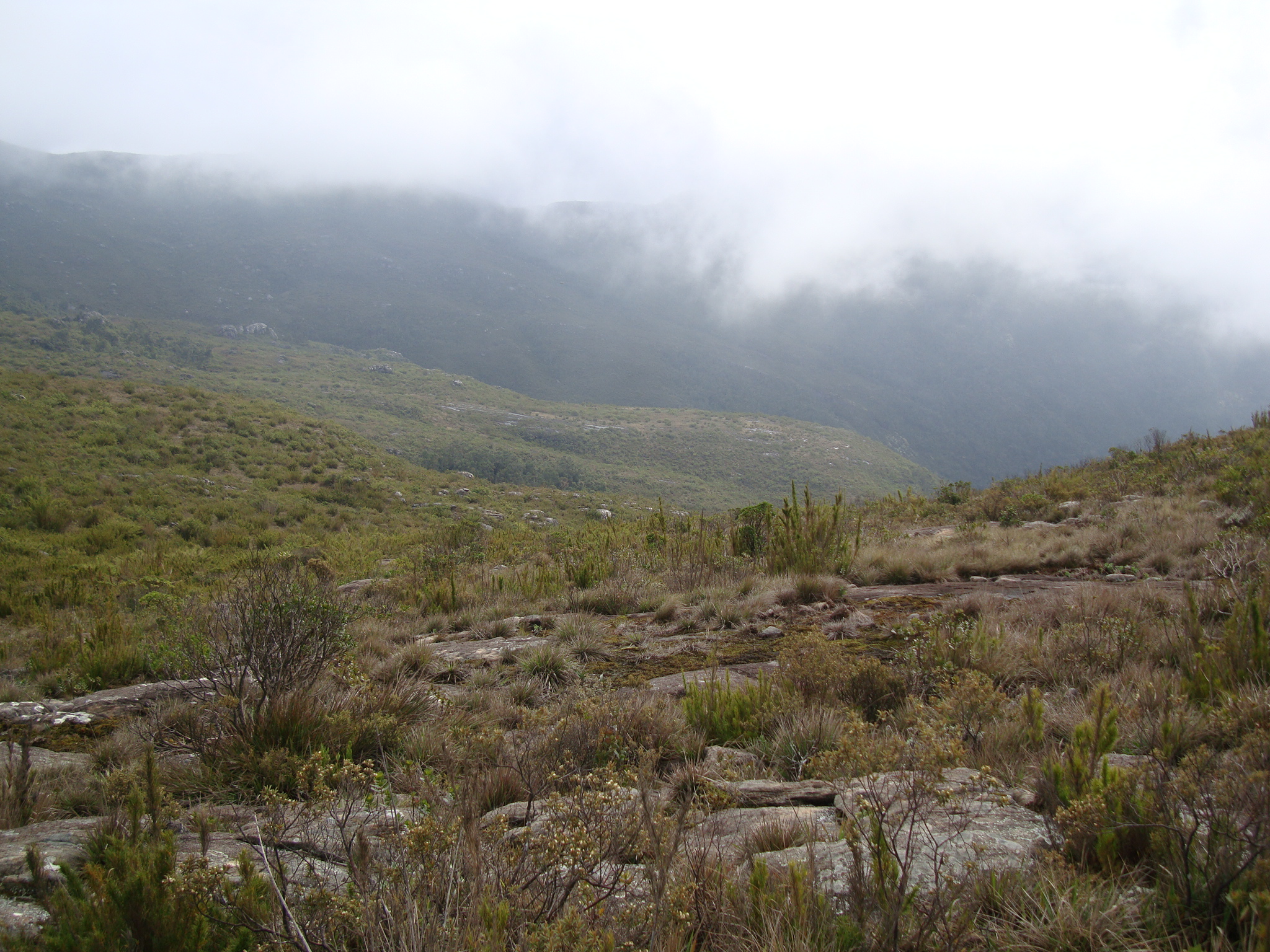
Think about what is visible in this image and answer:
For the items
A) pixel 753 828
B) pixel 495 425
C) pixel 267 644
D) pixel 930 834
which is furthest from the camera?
pixel 495 425

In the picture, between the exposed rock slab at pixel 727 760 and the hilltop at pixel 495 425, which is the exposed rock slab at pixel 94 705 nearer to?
the exposed rock slab at pixel 727 760

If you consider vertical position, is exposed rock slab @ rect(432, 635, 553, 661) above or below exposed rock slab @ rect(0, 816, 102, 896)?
below

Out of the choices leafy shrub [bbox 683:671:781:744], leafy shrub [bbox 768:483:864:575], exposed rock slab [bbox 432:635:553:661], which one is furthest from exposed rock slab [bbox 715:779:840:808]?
leafy shrub [bbox 768:483:864:575]

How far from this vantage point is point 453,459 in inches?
2153

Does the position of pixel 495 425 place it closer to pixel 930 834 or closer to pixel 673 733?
pixel 673 733

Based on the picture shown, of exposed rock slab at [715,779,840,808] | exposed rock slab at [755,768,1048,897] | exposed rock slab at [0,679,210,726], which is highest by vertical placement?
exposed rock slab at [755,768,1048,897]

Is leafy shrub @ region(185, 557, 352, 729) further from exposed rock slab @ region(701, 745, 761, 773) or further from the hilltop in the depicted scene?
the hilltop

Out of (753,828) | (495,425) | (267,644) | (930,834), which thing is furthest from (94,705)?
(495,425)

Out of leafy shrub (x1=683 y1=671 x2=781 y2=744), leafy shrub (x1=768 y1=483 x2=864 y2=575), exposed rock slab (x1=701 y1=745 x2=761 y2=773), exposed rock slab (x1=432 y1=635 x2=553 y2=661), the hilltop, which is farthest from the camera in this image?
the hilltop

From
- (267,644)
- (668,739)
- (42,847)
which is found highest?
(267,644)

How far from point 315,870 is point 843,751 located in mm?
1895

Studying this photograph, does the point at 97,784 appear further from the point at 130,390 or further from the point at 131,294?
the point at 131,294

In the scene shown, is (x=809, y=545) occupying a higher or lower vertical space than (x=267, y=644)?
higher

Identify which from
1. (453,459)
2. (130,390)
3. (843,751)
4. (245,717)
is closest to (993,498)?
(843,751)
